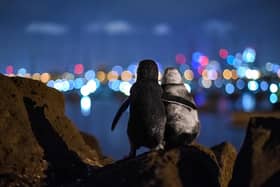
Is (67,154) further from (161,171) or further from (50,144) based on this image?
(161,171)

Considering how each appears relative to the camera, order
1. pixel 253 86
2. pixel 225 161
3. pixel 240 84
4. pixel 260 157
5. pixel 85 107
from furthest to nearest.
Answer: pixel 240 84, pixel 253 86, pixel 85 107, pixel 225 161, pixel 260 157

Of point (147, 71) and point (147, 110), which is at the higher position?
point (147, 71)

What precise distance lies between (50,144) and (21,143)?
0.43 m

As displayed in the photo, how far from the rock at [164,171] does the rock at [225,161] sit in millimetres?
463

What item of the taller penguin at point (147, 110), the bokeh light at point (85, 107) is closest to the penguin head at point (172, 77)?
the taller penguin at point (147, 110)

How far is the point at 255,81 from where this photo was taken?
113 metres

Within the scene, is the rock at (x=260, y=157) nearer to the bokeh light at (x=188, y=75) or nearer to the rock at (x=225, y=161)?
the rock at (x=225, y=161)

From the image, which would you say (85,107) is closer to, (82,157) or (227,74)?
(227,74)

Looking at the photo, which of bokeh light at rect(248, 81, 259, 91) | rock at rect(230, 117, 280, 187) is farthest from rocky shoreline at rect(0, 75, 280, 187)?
bokeh light at rect(248, 81, 259, 91)

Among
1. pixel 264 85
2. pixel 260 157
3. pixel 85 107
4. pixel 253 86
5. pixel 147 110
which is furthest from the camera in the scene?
pixel 253 86

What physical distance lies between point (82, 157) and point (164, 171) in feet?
6.51

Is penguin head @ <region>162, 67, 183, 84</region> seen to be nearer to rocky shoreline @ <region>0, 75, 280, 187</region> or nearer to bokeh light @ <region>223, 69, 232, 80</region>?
rocky shoreline @ <region>0, 75, 280, 187</region>

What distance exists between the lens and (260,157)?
165 inches

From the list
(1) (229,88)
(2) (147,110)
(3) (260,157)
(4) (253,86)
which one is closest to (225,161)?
(2) (147,110)
